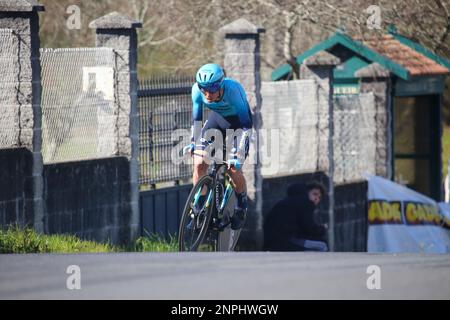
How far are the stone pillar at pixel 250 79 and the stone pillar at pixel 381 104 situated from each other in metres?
4.16

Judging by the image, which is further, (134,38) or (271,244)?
(271,244)

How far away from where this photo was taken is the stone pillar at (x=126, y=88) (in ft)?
52.6

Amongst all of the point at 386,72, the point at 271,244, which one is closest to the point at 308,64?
the point at 386,72

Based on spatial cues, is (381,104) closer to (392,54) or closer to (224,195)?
(392,54)

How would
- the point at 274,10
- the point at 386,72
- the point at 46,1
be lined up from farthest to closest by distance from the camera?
the point at 46,1, the point at 274,10, the point at 386,72

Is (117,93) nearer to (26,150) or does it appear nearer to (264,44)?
(26,150)

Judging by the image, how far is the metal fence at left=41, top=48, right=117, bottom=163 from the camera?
15.3 meters

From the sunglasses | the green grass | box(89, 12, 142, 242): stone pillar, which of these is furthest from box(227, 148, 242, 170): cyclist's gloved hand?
box(89, 12, 142, 242): stone pillar

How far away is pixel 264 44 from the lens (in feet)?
83.9

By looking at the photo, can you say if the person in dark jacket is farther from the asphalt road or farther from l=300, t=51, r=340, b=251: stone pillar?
the asphalt road

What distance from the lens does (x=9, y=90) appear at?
14.5 metres

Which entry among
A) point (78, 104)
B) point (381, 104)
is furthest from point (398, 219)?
point (78, 104)
